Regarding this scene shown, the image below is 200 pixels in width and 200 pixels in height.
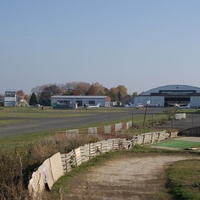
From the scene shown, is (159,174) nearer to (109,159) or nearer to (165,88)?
(109,159)

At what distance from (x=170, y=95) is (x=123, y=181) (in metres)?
168

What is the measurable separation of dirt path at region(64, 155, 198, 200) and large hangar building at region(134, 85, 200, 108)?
157 m

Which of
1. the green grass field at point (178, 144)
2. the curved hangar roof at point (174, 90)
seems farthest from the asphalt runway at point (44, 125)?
the curved hangar roof at point (174, 90)

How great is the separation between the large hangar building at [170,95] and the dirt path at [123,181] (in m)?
157

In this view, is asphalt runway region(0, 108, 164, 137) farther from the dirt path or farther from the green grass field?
the dirt path

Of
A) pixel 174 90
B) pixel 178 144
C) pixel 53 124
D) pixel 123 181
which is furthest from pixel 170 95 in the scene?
pixel 123 181

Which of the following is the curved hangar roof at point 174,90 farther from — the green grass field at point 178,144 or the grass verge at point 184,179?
the grass verge at point 184,179

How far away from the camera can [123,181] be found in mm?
19562

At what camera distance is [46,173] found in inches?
666

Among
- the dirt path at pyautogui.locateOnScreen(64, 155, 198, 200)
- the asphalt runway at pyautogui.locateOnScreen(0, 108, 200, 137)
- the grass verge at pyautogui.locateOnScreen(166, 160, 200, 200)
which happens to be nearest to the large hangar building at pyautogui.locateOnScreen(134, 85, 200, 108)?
the asphalt runway at pyautogui.locateOnScreen(0, 108, 200, 137)

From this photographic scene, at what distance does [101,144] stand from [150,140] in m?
11.1

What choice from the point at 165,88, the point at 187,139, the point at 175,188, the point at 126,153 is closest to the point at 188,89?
the point at 165,88

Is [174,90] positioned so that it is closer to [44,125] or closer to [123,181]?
[44,125]

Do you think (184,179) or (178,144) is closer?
(184,179)
